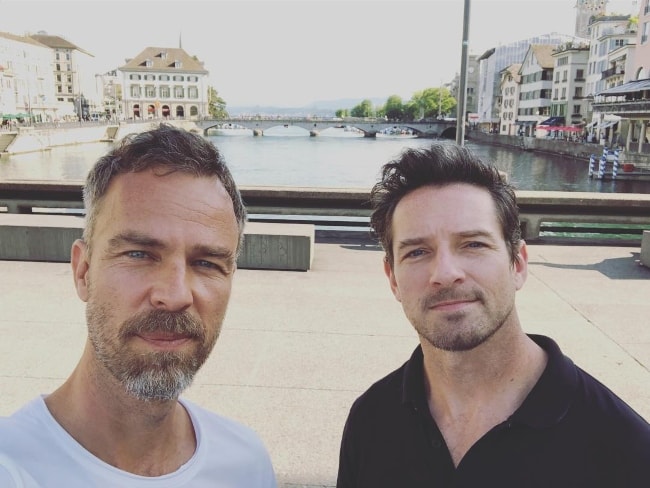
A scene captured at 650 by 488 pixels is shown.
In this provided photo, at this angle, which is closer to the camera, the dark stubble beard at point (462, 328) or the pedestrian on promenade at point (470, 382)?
the pedestrian on promenade at point (470, 382)

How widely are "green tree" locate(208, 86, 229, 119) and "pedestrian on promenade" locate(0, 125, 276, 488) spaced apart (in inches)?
5699

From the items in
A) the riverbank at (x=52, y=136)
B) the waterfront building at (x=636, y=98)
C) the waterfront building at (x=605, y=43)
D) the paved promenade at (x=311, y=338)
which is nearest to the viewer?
the paved promenade at (x=311, y=338)

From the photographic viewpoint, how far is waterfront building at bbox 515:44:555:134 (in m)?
91.6

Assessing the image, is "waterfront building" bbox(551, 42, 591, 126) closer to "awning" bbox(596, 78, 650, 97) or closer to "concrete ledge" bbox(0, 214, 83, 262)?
"awning" bbox(596, 78, 650, 97)

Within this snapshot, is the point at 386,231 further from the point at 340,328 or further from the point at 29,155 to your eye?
the point at 29,155

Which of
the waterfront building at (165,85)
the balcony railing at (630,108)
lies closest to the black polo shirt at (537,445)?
the balcony railing at (630,108)

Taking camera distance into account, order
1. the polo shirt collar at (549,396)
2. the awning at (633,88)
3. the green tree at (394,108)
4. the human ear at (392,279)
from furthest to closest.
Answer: the green tree at (394,108) → the awning at (633,88) → the human ear at (392,279) → the polo shirt collar at (549,396)

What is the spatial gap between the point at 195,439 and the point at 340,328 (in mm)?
3967

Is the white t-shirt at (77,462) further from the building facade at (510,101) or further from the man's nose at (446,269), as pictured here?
the building facade at (510,101)

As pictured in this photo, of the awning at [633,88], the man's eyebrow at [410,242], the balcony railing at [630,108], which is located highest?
the awning at [633,88]

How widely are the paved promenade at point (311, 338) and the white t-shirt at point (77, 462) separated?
5.08ft

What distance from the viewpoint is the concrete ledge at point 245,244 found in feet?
26.0

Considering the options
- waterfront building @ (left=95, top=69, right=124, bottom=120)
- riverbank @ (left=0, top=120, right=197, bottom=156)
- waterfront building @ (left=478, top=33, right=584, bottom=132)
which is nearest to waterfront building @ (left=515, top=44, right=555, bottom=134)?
waterfront building @ (left=478, top=33, right=584, bottom=132)

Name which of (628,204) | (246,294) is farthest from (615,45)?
(246,294)
